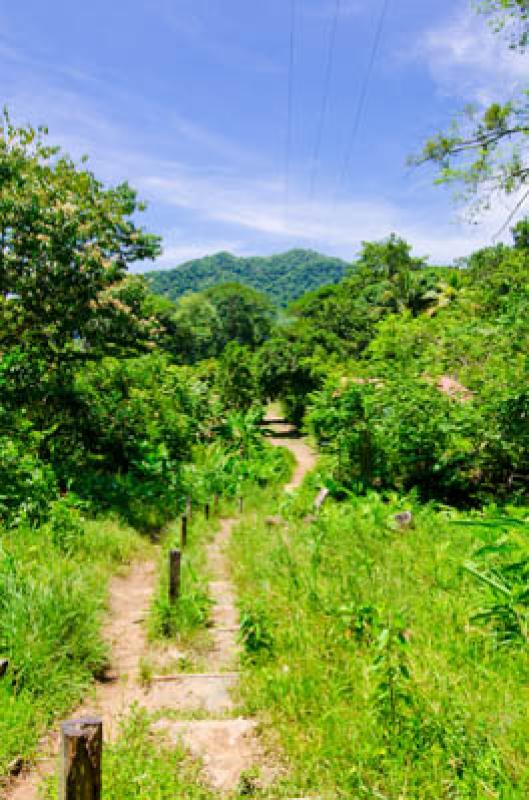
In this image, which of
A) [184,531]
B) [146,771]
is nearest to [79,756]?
[146,771]

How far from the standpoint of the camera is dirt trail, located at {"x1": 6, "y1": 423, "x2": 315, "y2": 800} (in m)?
2.75

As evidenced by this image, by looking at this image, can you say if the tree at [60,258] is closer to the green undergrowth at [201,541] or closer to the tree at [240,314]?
the green undergrowth at [201,541]

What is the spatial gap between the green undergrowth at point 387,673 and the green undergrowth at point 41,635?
3.92 ft

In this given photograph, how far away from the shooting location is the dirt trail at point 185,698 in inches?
108

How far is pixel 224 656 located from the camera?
412 centimetres

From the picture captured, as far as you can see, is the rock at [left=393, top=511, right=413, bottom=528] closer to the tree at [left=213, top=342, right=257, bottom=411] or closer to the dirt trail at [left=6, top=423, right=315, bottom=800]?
the dirt trail at [left=6, top=423, right=315, bottom=800]

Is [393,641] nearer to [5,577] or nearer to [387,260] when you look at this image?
[5,577]

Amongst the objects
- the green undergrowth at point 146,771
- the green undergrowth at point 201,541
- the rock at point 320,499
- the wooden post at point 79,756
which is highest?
the wooden post at point 79,756

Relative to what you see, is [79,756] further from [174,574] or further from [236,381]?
[236,381]

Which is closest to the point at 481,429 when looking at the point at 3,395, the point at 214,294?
the point at 3,395

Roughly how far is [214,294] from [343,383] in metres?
66.0

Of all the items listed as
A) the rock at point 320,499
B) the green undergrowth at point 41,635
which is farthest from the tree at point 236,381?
the green undergrowth at point 41,635

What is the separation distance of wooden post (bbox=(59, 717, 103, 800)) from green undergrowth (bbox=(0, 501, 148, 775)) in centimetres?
136

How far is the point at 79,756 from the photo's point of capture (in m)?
1.69
